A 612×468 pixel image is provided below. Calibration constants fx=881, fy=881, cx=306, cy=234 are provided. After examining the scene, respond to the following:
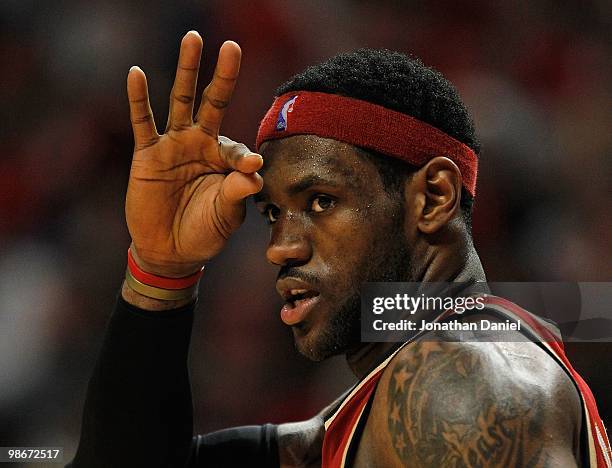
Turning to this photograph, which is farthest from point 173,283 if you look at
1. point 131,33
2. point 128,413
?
point 131,33

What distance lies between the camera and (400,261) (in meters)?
2.18

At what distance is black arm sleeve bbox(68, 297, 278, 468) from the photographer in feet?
8.09

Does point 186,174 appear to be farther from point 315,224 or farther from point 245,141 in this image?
point 245,141

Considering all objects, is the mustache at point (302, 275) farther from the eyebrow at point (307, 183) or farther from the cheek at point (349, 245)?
the eyebrow at point (307, 183)

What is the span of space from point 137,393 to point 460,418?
114 cm

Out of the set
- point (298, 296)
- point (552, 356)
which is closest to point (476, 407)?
point (552, 356)

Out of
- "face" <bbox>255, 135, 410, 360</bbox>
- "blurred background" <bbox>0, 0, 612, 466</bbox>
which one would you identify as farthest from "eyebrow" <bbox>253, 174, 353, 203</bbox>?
"blurred background" <bbox>0, 0, 612, 466</bbox>

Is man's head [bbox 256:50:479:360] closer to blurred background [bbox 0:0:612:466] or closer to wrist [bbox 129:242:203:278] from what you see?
wrist [bbox 129:242:203:278]

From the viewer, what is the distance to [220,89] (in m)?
2.22

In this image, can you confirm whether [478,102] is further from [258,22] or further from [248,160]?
[248,160]

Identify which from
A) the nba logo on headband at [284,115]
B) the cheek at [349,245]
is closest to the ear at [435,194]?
the cheek at [349,245]

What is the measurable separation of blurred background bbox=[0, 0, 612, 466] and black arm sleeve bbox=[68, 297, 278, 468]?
1.20 m

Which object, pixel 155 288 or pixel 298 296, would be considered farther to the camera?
pixel 155 288

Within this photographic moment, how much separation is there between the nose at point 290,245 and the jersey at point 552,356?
34 centimetres
